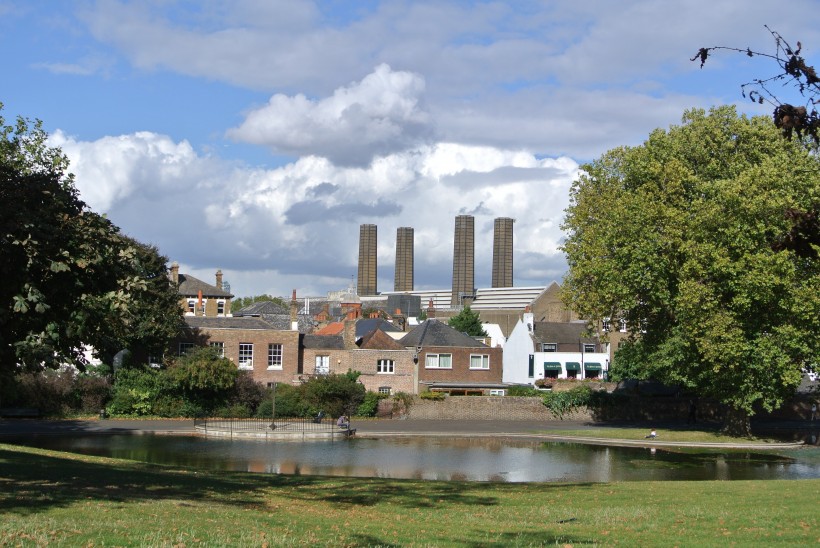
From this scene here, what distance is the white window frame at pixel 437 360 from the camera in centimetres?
6875

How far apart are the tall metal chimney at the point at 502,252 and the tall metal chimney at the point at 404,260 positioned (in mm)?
18602

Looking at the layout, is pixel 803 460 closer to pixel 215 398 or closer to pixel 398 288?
pixel 215 398

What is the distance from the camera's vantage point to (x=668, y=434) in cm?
5122

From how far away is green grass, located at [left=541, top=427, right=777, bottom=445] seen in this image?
4847 centimetres

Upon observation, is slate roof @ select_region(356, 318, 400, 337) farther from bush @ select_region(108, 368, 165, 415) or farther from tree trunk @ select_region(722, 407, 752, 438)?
A: tree trunk @ select_region(722, 407, 752, 438)

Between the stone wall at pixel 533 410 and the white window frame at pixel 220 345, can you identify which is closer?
the stone wall at pixel 533 410

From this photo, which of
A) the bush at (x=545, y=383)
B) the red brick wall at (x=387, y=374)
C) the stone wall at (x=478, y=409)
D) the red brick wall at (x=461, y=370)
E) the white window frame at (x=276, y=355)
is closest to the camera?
the stone wall at (x=478, y=409)

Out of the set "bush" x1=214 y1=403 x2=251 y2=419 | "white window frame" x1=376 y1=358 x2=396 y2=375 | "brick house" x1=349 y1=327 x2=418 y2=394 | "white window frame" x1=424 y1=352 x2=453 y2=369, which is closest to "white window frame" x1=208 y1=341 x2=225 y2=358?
"bush" x1=214 y1=403 x2=251 y2=419

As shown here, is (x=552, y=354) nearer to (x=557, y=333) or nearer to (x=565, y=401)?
(x=557, y=333)

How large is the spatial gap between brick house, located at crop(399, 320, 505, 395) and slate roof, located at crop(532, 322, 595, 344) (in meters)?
14.5

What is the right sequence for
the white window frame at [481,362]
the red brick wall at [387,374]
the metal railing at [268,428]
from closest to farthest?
1. the metal railing at [268,428]
2. the red brick wall at [387,374]
3. the white window frame at [481,362]

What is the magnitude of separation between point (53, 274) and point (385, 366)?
48719mm

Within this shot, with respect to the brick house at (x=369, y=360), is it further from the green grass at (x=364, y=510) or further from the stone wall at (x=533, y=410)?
the green grass at (x=364, y=510)

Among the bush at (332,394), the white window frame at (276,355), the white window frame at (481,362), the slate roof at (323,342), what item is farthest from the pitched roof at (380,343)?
the bush at (332,394)
